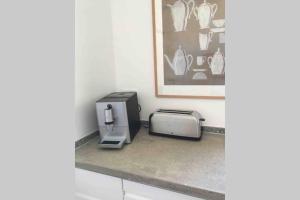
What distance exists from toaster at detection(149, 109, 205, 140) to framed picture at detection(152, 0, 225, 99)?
0.15 m

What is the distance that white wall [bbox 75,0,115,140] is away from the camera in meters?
1.33

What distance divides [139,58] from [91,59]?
0.34 metres

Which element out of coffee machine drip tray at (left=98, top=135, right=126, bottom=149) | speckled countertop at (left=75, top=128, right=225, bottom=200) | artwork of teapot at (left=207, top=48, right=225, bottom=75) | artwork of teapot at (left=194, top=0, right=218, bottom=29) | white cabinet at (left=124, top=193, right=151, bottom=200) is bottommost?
white cabinet at (left=124, top=193, right=151, bottom=200)

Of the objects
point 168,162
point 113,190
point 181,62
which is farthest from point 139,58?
point 113,190

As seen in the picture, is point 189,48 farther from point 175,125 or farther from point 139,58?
point 175,125

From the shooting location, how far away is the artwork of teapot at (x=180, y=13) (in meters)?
1.38

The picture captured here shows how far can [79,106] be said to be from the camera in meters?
1.35

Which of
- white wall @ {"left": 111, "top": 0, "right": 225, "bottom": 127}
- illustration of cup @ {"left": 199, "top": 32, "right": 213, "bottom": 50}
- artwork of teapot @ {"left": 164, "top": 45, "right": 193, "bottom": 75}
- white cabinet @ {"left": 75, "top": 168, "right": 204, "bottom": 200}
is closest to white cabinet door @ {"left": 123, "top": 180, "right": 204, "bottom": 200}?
white cabinet @ {"left": 75, "top": 168, "right": 204, "bottom": 200}

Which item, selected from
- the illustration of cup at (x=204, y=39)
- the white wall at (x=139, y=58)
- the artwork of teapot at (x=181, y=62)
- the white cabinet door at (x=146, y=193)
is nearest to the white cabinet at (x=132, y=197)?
the white cabinet door at (x=146, y=193)

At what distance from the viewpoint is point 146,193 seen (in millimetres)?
1012

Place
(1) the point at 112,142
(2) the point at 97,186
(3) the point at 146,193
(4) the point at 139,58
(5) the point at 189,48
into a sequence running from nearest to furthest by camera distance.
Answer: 1. (3) the point at 146,193
2. (2) the point at 97,186
3. (1) the point at 112,142
4. (5) the point at 189,48
5. (4) the point at 139,58

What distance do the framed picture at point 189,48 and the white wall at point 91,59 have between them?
1.17ft

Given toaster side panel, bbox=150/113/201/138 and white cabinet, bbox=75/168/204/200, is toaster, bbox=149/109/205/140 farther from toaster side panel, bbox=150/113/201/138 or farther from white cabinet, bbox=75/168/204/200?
white cabinet, bbox=75/168/204/200

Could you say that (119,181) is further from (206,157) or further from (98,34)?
(98,34)
